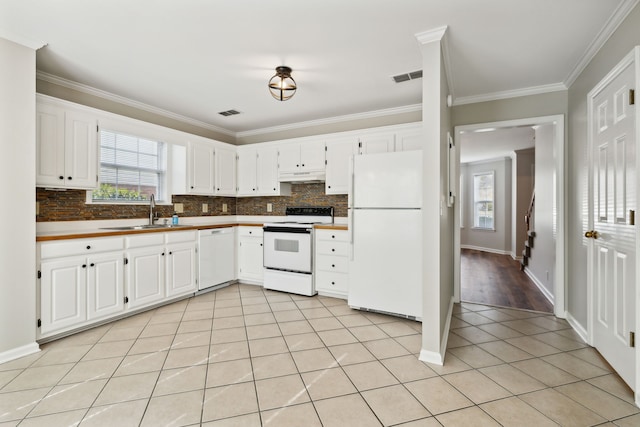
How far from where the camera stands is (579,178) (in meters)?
2.92

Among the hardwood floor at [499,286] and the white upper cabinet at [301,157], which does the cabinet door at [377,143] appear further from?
the hardwood floor at [499,286]

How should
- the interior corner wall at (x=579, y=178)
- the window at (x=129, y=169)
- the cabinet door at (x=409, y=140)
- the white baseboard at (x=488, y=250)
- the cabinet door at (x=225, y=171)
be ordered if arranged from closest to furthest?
1. the interior corner wall at (x=579, y=178)
2. the window at (x=129, y=169)
3. the cabinet door at (x=409, y=140)
4. the cabinet door at (x=225, y=171)
5. the white baseboard at (x=488, y=250)

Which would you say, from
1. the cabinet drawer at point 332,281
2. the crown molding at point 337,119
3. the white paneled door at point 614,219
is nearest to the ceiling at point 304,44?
the crown molding at point 337,119

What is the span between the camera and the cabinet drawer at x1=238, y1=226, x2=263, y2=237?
14.9 ft

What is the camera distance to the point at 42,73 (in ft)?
9.86

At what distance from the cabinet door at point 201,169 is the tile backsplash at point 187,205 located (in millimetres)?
317

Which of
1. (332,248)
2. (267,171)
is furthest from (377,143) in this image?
(267,171)

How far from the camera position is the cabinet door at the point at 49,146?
2770 mm

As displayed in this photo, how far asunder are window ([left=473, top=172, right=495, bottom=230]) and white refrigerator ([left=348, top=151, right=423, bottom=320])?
648cm

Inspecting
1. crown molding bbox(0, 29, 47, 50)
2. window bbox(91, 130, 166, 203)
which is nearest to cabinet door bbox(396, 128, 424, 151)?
window bbox(91, 130, 166, 203)

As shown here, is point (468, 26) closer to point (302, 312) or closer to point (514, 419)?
point (514, 419)

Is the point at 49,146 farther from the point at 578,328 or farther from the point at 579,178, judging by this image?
the point at 578,328

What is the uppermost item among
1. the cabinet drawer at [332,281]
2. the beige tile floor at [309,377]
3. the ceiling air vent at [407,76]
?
the ceiling air vent at [407,76]

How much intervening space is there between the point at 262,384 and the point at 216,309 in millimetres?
1700
